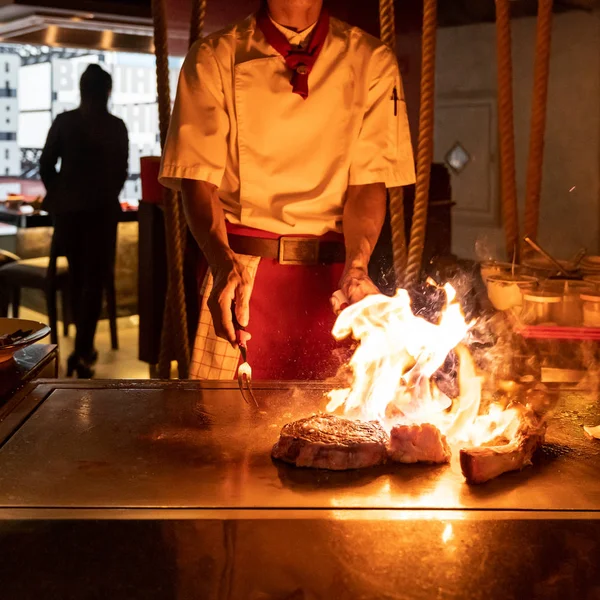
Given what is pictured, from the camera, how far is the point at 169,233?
3.11 meters

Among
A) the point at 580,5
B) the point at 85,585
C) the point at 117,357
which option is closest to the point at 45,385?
the point at 85,585

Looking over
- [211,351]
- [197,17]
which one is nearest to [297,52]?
[197,17]

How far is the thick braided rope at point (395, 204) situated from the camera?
297 centimetres

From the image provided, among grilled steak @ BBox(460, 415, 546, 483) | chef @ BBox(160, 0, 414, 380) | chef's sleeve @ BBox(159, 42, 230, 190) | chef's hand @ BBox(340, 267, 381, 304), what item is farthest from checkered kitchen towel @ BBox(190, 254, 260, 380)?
grilled steak @ BBox(460, 415, 546, 483)

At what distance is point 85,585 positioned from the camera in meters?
1.21

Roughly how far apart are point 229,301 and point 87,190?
12.9 ft

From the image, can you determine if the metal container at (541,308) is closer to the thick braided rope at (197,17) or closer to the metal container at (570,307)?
the metal container at (570,307)

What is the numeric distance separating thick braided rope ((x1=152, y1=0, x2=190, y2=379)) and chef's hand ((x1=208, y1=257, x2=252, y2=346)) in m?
0.98

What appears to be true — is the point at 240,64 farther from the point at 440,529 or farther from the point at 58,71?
the point at 58,71

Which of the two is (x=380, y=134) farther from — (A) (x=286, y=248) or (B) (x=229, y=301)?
(B) (x=229, y=301)

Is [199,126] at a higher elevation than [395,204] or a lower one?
higher

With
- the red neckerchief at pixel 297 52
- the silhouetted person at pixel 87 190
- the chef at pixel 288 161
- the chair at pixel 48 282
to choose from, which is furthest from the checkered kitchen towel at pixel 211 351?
the chair at pixel 48 282

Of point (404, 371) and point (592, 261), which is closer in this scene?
point (404, 371)

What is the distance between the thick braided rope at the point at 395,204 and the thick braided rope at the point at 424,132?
0.17 ft
